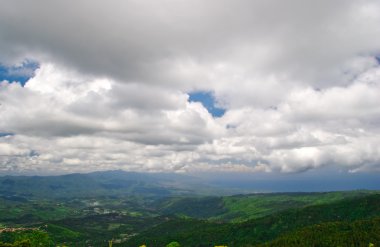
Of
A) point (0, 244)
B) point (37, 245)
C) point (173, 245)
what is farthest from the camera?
point (37, 245)

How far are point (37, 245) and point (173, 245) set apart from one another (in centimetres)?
10459

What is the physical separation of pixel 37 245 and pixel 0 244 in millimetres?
114661

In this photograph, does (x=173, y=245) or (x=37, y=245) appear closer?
(x=173, y=245)

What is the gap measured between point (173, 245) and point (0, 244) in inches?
2826

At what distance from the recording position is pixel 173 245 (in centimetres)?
14488

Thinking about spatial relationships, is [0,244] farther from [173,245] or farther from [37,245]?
[37,245]

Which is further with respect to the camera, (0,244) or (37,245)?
(37,245)

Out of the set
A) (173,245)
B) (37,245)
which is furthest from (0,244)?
(37,245)

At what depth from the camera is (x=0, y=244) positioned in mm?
97188

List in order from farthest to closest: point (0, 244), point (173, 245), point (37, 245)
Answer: point (37, 245), point (173, 245), point (0, 244)

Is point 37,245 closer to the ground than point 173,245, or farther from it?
closer to the ground

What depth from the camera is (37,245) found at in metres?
198

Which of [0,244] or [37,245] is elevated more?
[0,244]
